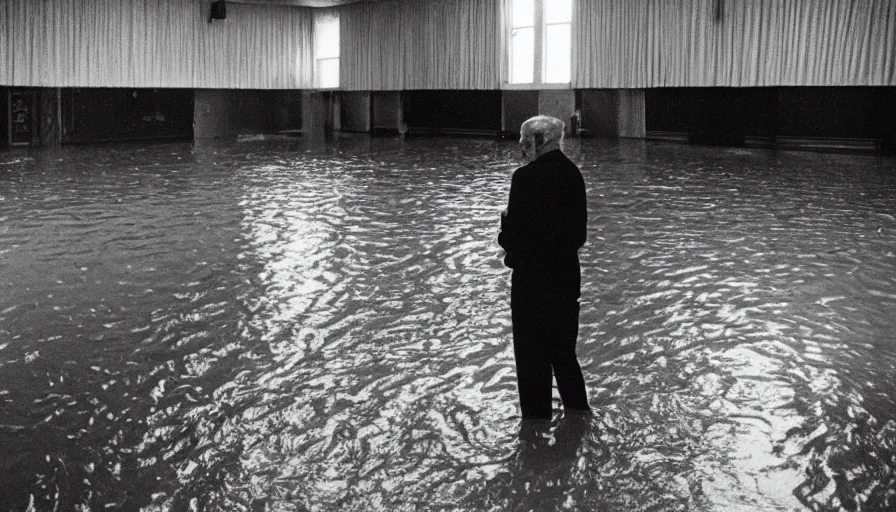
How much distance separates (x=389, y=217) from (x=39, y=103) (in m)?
19.4

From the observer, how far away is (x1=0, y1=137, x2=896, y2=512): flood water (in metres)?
4.17

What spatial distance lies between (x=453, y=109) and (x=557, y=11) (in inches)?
212

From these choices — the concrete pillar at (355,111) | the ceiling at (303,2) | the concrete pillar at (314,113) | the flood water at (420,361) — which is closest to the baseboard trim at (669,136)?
the ceiling at (303,2)

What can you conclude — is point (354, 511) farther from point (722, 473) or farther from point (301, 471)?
point (722, 473)

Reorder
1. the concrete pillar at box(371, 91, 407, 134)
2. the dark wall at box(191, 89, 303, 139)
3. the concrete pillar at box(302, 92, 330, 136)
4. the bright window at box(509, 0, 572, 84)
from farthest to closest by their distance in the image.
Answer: the concrete pillar at box(302, 92, 330, 136) → the concrete pillar at box(371, 91, 407, 134) → the dark wall at box(191, 89, 303, 139) → the bright window at box(509, 0, 572, 84)

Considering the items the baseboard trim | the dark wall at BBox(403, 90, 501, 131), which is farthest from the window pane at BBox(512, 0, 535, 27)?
the baseboard trim

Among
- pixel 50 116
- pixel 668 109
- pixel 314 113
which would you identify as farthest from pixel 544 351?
pixel 314 113

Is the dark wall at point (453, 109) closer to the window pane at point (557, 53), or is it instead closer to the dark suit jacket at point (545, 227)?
the window pane at point (557, 53)

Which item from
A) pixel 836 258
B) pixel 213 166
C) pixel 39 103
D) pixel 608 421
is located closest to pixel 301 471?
pixel 608 421

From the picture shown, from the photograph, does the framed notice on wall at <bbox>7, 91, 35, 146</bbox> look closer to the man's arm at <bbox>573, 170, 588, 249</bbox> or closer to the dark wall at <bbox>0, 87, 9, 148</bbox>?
the dark wall at <bbox>0, 87, 9, 148</bbox>

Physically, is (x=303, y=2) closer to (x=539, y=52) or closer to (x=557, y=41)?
(x=539, y=52)

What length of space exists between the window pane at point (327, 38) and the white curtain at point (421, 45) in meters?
0.70

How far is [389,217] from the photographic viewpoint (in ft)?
38.7

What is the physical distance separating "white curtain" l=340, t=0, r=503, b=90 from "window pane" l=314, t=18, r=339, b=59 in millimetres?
697
